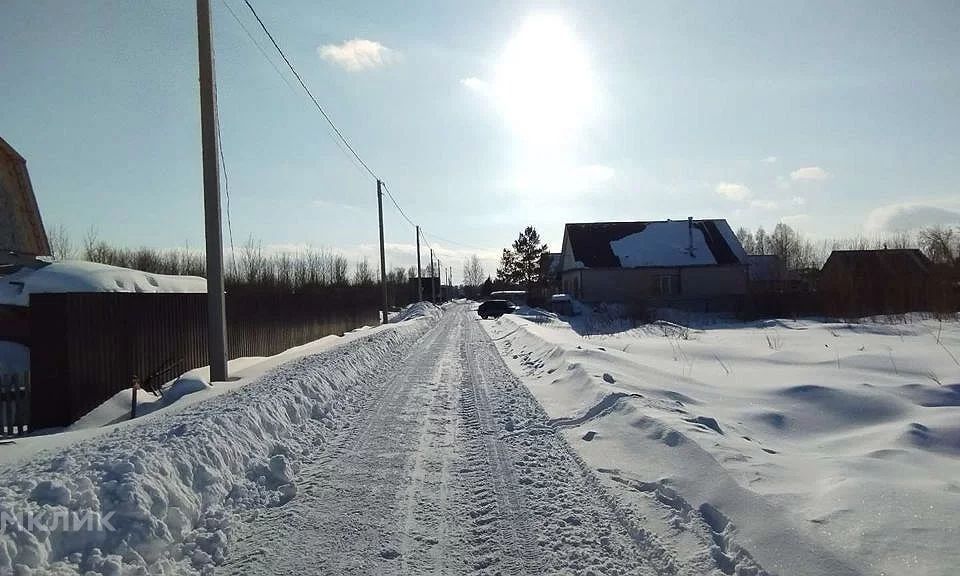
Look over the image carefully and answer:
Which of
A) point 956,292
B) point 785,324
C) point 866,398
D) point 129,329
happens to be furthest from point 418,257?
point 866,398

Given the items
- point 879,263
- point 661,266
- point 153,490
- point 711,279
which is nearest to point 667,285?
point 661,266

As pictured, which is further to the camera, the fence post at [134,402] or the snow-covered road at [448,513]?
the fence post at [134,402]

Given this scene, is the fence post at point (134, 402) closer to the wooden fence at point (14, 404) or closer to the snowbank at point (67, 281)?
the wooden fence at point (14, 404)

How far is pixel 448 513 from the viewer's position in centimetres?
525

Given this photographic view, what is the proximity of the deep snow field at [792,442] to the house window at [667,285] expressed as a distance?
34.4m

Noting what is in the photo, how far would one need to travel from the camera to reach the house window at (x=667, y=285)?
1932 inches

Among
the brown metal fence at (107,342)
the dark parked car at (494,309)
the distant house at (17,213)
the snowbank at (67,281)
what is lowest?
the dark parked car at (494,309)

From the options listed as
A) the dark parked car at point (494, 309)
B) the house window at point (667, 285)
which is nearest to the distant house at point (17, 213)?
the dark parked car at point (494, 309)

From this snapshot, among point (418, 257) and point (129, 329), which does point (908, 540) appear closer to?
point (129, 329)

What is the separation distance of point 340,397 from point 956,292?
2864 centimetres

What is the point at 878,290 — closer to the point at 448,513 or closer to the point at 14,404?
the point at 448,513

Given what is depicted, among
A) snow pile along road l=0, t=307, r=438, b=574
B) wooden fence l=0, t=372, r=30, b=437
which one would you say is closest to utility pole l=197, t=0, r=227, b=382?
wooden fence l=0, t=372, r=30, b=437

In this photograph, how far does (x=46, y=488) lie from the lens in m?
4.55

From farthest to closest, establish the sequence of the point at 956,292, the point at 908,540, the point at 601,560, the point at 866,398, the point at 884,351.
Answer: the point at 956,292 < the point at 884,351 < the point at 866,398 < the point at 601,560 < the point at 908,540
